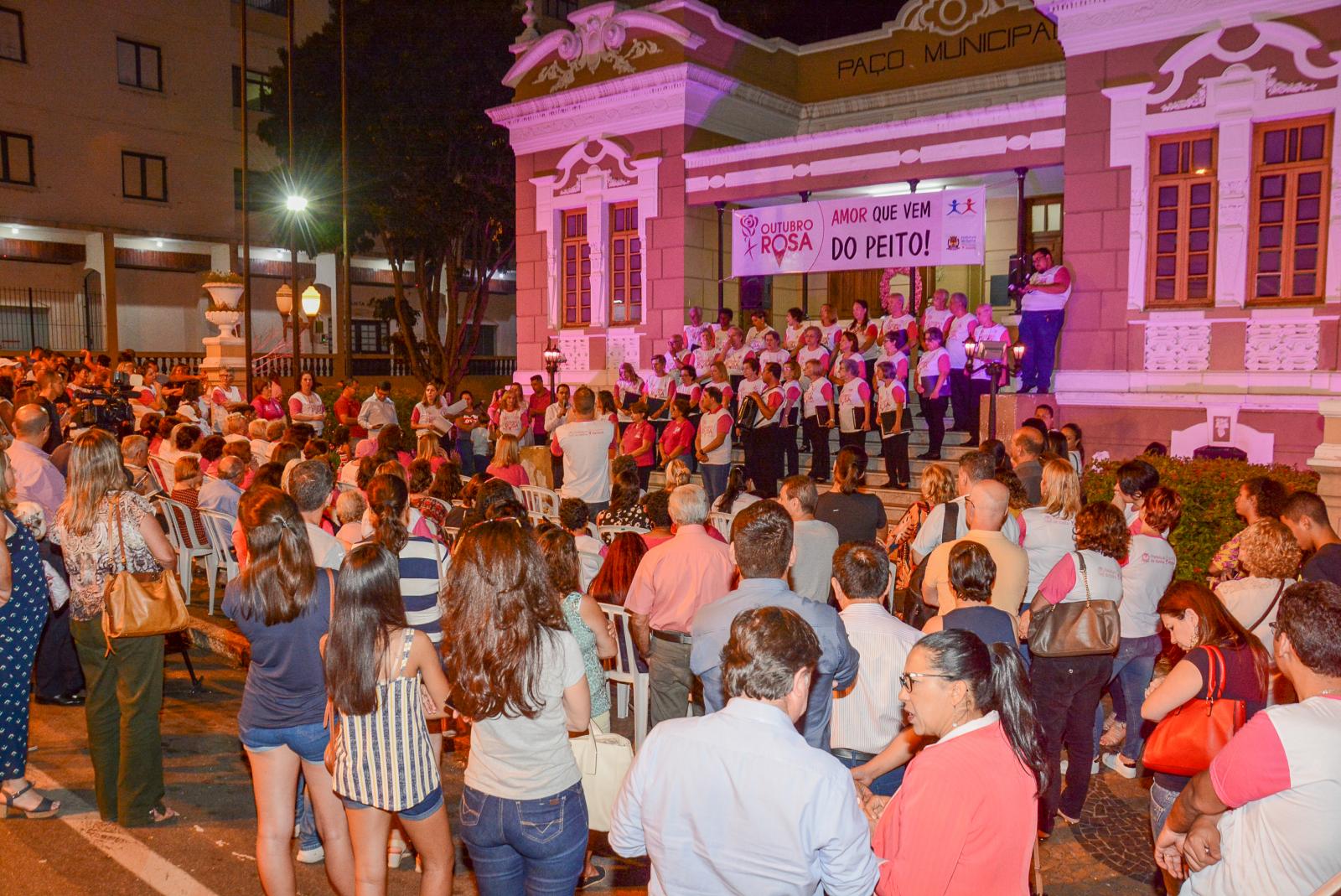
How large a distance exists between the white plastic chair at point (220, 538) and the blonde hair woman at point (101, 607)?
302cm

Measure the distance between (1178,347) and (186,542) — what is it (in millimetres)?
10809

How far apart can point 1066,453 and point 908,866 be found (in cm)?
648

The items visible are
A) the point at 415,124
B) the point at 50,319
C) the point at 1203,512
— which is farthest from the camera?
the point at 50,319

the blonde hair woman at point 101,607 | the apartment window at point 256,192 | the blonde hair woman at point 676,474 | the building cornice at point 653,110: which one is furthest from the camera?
the apartment window at point 256,192

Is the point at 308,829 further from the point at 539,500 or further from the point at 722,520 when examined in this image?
the point at 539,500

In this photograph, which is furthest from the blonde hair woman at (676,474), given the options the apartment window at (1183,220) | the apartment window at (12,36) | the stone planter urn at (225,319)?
the apartment window at (12,36)

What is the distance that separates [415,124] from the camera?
23.2m

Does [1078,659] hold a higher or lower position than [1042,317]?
lower

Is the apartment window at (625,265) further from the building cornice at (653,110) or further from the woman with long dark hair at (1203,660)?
the woman with long dark hair at (1203,660)

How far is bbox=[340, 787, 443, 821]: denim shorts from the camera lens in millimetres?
3514

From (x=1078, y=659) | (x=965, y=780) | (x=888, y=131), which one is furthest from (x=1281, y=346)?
(x=965, y=780)

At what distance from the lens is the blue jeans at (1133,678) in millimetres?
5379

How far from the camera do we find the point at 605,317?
1722 cm

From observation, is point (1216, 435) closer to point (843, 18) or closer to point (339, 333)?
point (843, 18)
